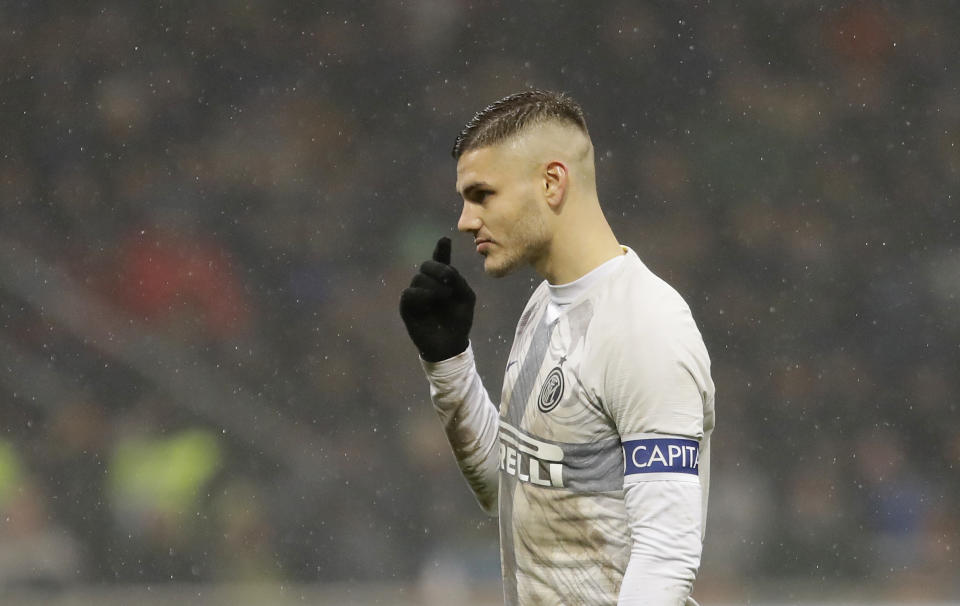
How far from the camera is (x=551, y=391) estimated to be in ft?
6.18

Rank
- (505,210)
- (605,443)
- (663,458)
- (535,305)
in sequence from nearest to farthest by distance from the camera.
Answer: (663,458) < (605,443) < (505,210) < (535,305)

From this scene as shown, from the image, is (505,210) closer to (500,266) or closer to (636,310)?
(500,266)

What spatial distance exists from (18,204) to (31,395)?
104cm

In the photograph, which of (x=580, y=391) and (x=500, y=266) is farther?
(x=500, y=266)

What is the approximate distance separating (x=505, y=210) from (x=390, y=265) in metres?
5.15

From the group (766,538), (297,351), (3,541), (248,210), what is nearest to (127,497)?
(3,541)

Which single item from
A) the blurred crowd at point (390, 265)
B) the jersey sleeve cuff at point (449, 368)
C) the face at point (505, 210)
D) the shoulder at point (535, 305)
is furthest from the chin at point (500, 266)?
the blurred crowd at point (390, 265)

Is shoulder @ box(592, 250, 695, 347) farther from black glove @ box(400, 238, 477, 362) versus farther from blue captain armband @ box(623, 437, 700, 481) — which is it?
black glove @ box(400, 238, 477, 362)

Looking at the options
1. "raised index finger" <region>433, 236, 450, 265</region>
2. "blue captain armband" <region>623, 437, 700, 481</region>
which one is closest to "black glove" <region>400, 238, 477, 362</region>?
"raised index finger" <region>433, 236, 450, 265</region>

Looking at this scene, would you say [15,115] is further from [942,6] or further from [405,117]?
[942,6]

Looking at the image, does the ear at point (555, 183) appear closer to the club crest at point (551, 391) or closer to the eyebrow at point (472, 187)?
the eyebrow at point (472, 187)

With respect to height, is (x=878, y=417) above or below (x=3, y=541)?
above

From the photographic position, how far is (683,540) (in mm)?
Result: 1720

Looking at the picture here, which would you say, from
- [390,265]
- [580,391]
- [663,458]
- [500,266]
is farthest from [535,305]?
[390,265]
